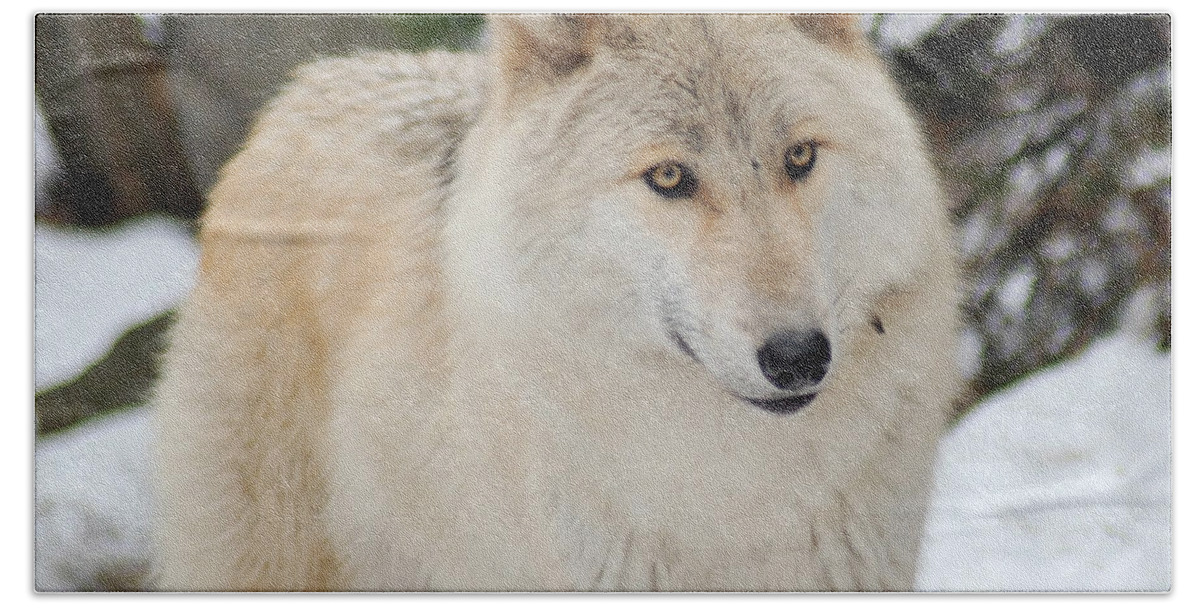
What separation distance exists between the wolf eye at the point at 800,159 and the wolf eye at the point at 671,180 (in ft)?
0.58

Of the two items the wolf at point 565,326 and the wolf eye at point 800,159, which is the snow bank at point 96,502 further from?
the wolf eye at point 800,159

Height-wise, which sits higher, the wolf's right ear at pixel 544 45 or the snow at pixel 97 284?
the wolf's right ear at pixel 544 45

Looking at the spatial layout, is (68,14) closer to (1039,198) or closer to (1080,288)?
(1039,198)

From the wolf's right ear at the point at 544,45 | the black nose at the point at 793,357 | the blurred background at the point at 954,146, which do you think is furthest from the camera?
the blurred background at the point at 954,146

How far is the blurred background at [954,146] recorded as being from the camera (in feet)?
6.24

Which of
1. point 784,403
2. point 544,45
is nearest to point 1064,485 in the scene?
point 784,403

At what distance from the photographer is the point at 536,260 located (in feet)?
5.85

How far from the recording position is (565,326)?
1821mm

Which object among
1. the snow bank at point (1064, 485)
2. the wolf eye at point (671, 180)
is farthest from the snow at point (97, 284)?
the snow bank at point (1064, 485)

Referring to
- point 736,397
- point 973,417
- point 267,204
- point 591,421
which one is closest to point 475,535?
point 591,421

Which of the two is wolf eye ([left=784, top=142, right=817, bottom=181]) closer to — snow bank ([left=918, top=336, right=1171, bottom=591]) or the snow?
snow bank ([left=918, top=336, right=1171, bottom=591])

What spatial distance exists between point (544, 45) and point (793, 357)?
2.44 ft

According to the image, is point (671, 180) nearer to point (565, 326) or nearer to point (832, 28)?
point (565, 326)

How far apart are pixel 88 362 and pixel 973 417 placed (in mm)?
1842
